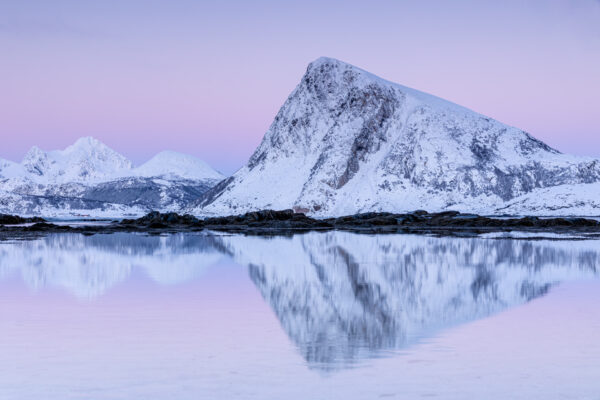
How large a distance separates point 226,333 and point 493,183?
10441 cm

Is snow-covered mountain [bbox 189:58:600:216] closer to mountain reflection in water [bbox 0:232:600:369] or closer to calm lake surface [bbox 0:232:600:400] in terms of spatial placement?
mountain reflection in water [bbox 0:232:600:369]

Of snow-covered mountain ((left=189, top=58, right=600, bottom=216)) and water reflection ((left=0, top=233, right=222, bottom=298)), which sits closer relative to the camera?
water reflection ((left=0, top=233, right=222, bottom=298))

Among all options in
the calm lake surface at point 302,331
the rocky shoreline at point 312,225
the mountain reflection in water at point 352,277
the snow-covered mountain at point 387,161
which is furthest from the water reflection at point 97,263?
the snow-covered mountain at point 387,161

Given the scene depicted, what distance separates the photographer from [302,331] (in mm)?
14109

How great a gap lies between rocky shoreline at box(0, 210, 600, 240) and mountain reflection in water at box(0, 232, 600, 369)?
24.5 metres

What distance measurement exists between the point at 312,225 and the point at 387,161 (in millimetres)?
44274

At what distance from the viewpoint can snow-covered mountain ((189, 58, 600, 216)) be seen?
11188cm

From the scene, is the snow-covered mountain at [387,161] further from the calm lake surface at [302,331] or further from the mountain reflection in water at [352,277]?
the calm lake surface at [302,331]

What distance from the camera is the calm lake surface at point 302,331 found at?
32.7 ft

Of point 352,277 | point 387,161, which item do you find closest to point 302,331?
point 352,277

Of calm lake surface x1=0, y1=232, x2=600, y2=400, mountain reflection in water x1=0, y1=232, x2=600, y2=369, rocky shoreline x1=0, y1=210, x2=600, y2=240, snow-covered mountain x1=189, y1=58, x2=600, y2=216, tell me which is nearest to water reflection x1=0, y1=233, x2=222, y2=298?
mountain reflection in water x1=0, y1=232, x2=600, y2=369

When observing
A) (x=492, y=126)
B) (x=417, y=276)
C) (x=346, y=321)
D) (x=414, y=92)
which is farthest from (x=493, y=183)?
(x=346, y=321)

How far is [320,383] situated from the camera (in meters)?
10.0

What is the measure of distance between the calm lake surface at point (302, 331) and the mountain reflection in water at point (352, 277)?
0.24 feet
